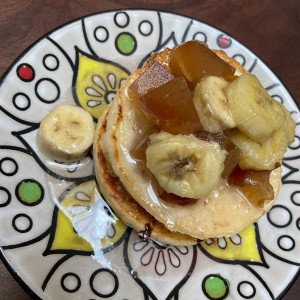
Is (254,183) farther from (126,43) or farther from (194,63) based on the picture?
(126,43)

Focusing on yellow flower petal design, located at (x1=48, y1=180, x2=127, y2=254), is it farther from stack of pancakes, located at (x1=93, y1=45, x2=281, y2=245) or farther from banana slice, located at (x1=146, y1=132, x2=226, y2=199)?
banana slice, located at (x1=146, y1=132, x2=226, y2=199)

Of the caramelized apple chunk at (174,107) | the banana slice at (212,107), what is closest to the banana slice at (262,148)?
the banana slice at (212,107)

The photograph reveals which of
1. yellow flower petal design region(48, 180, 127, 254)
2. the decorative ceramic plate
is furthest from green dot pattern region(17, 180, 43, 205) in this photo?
yellow flower petal design region(48, 180, 127, 254)

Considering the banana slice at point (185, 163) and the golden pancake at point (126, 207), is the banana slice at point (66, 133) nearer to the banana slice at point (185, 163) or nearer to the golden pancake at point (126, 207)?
the golden pancake at point (126, 207)

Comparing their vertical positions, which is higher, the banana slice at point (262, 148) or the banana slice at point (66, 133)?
the banana slice at point (262, 148)

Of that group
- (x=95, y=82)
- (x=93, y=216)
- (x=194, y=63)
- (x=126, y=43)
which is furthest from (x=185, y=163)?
(x=126, y=43)

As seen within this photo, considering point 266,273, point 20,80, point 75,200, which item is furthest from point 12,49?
point 266,273
